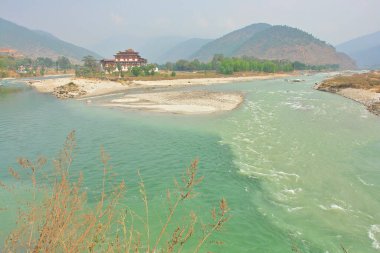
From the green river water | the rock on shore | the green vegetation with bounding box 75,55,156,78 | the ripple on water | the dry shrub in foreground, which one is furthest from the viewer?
the green vegetation with bounding box 75,55,156,78

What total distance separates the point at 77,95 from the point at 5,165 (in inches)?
2088

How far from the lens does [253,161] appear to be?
24938 millimetres

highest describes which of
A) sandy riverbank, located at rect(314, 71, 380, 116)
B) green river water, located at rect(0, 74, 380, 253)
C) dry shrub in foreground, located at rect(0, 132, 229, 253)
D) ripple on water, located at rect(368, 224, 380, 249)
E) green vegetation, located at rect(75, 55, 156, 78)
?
green vegetation, located at rect(75, 55, 156, 78)

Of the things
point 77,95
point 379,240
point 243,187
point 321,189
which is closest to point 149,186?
point 243,187

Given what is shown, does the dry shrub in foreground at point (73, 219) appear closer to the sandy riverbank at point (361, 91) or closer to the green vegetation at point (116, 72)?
the sandy riverbank at point (361, 91)

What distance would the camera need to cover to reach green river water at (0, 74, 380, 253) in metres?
15.0

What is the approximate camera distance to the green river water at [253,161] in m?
15.0

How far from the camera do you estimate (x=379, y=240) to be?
14.1m

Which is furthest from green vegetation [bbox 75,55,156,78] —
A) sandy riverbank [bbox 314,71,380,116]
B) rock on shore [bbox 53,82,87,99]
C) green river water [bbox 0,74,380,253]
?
green river water [bbox 0,74,380,253]

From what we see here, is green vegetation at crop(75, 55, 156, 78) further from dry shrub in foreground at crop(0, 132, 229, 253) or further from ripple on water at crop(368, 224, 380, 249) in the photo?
dry shrub in foreground at crop(0, 132, 229, 253)

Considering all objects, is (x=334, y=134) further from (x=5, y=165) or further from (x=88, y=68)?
(x=88, y=68)

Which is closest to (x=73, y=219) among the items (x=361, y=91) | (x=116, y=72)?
(x=361, y=91)

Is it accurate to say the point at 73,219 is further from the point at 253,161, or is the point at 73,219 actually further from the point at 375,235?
the point at 253,161

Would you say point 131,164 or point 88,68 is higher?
point 88,68
